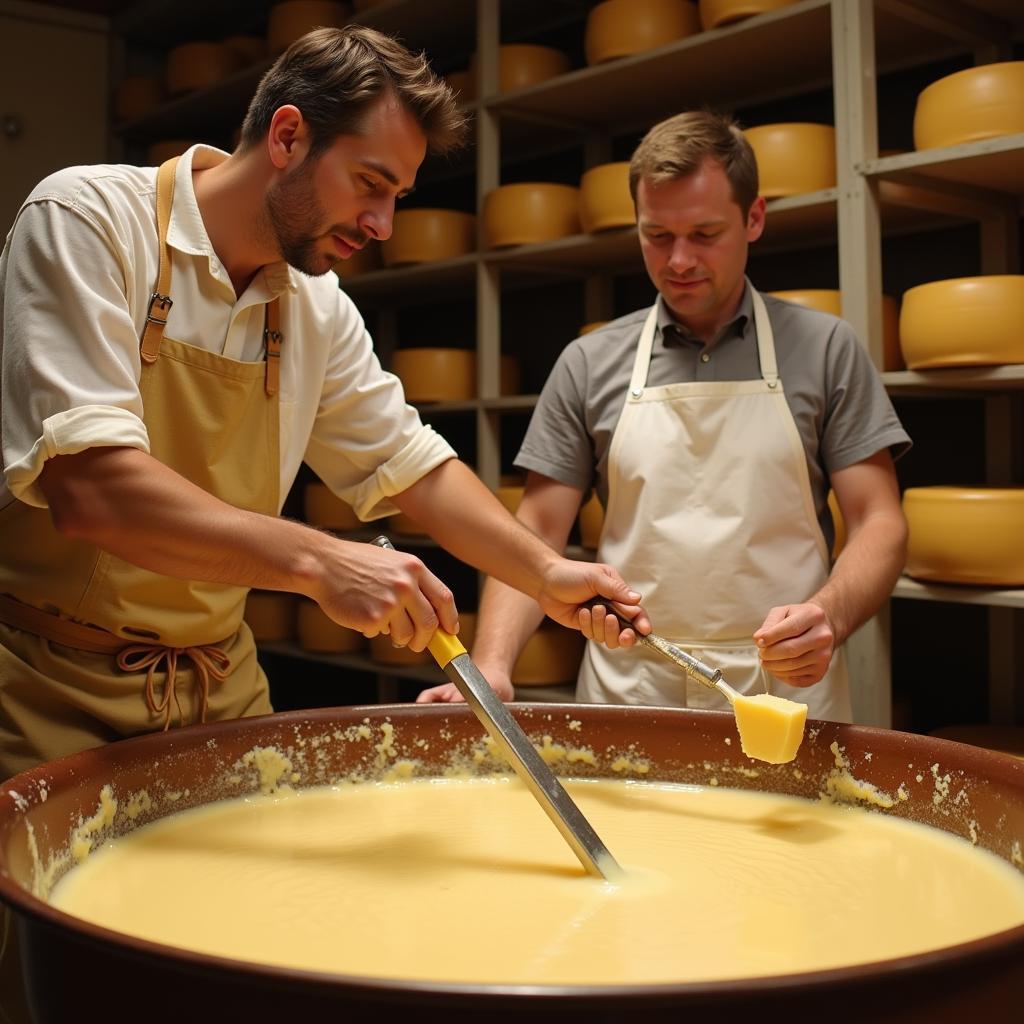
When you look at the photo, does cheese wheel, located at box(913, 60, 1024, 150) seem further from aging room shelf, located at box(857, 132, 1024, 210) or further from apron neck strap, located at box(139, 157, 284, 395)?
apron neck strap, located at box(139, 157, 284, 395)

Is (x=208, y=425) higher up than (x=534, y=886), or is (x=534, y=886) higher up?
(x=208, y=425)

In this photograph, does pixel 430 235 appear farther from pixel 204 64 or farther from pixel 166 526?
pixel 166 526

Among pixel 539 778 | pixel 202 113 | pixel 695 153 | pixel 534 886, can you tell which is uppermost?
pixel 202 113

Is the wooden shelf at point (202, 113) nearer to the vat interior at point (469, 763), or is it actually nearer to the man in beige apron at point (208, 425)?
the man in beige apron at point (208, 425)

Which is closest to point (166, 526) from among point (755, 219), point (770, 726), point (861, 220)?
point (770, 726)

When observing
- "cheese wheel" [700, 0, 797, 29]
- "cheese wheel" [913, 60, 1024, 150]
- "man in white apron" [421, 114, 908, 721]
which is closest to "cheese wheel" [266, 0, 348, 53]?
"cheese wheel" [700, 0, 797, 29]

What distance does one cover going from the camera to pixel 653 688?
79.4 inches

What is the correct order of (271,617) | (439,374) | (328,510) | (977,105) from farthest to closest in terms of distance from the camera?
(271,617), (328,510), (439,374), (977,105)

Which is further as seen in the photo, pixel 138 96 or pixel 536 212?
pixel 138 96

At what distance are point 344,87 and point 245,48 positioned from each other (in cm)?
302

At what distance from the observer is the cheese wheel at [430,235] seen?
11.0ft

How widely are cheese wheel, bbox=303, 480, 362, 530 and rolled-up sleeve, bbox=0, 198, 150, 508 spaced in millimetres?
2302

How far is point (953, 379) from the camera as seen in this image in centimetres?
219

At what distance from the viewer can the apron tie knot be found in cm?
136
